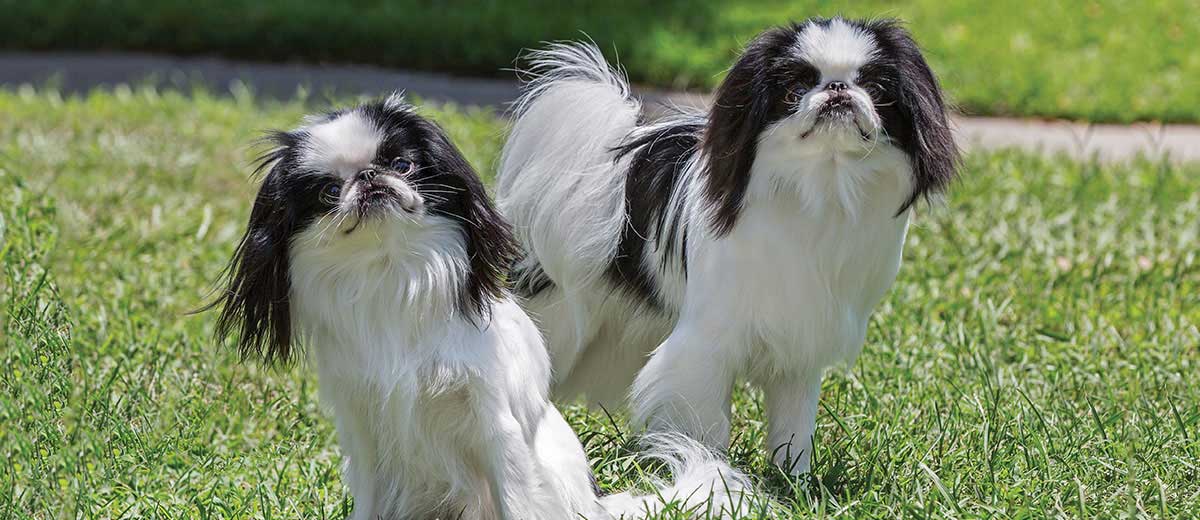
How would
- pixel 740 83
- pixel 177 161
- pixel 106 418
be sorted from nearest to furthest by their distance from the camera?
pixel 740 83
pixel 106 418
pixel 177 161

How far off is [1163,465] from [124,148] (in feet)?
16.0

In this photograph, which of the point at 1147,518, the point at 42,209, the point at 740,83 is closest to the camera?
the point at 1147,518

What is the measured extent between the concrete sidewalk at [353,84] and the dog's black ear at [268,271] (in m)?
4.74

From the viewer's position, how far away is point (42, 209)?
4781mm

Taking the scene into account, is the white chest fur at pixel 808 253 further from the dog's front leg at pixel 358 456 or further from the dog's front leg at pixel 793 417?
the dog's front leg at pixel 358 456

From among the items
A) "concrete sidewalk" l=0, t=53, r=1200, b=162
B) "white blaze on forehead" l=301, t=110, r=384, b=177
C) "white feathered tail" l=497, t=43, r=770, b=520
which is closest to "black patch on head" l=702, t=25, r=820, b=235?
"white feathered tail" l=497, t=43, r=770, b=520

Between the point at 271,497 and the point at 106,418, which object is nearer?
the point at 271,497

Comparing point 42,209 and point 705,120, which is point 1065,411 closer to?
point 705,120

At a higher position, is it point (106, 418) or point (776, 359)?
point (776, 359)

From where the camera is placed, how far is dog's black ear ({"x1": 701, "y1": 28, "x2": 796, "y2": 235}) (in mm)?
3240

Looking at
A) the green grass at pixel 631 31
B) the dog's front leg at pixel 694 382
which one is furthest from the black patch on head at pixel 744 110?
the green grass at pixel 631 31

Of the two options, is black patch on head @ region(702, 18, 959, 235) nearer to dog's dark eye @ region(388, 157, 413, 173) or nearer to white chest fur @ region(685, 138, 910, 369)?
white chest fur @ region(685, 138, 910, 369)

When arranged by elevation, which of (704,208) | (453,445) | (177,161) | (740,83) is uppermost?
(740,83)

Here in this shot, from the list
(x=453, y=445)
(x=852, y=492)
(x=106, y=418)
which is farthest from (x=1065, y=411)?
(x=106, y=418)
